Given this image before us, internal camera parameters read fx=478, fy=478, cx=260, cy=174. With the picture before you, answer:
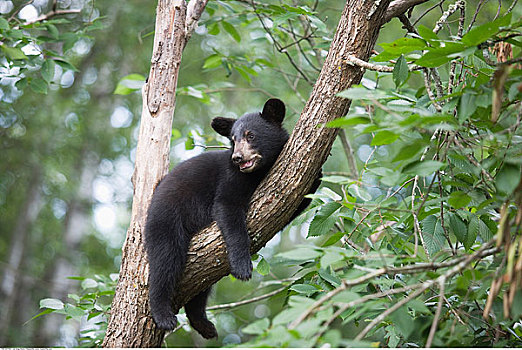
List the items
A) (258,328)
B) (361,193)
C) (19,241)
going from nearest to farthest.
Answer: (258,328), (361,193), (19,241)

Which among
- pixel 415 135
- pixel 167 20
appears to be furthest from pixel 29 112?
pixel 415 135

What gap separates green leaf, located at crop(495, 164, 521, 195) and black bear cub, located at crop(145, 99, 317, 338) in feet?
6.37

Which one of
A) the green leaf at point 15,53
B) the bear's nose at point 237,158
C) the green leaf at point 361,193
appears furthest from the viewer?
the green leaf at point 15,53

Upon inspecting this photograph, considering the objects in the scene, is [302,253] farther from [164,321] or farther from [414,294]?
[164,321]

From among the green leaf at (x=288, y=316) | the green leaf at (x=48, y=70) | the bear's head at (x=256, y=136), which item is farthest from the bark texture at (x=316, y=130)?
the green leaf at (x=48, y=70)

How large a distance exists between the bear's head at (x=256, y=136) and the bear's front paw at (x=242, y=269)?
33.5 inches

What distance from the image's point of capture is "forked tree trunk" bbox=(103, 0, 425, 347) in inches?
124

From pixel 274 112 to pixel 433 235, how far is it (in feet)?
6.60

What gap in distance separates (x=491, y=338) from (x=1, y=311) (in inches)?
416

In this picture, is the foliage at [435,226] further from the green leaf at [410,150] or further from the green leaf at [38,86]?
the green leaf at [38,86]

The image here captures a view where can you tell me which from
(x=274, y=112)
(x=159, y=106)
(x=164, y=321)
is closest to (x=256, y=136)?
(x=274, y=112)

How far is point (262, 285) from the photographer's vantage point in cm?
516

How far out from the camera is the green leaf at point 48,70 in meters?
4.43

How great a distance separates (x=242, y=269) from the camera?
346 cm
